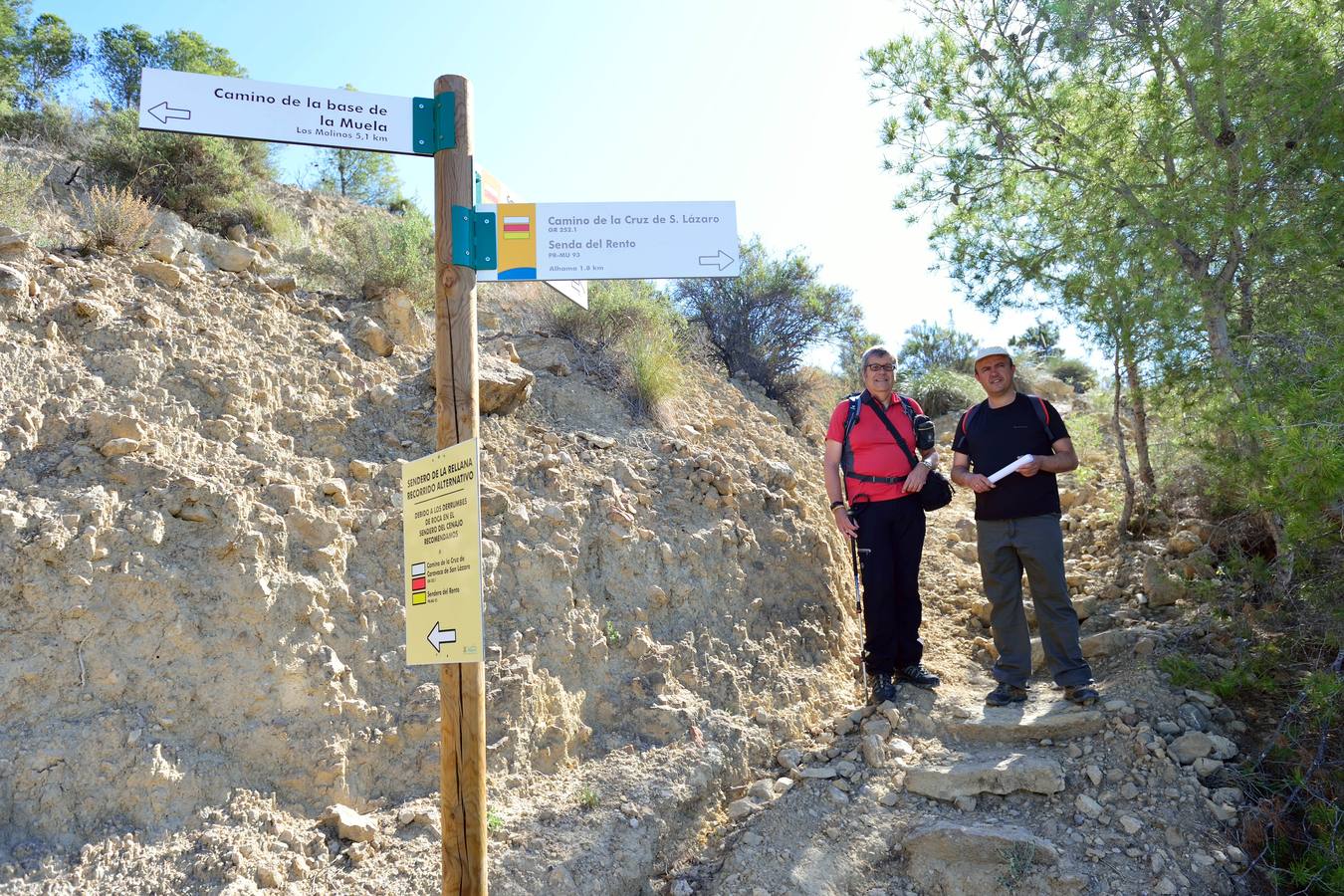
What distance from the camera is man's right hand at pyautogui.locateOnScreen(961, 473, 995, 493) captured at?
16.6 ft

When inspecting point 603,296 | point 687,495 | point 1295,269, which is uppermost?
point 603,296

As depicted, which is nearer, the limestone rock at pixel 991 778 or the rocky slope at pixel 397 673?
the rocky slope at pixel 397 673

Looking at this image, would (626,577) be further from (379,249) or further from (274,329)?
(379,249)

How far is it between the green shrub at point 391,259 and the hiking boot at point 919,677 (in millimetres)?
4224

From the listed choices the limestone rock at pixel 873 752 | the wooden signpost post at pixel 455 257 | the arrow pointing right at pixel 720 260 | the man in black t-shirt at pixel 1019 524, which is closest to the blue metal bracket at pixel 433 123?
the wooden signpost post at pixel 455 257

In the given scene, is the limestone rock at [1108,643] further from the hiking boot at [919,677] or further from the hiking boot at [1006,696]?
the hiking boot at [919,677]

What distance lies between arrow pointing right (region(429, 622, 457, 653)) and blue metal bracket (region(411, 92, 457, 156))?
175 centimetres

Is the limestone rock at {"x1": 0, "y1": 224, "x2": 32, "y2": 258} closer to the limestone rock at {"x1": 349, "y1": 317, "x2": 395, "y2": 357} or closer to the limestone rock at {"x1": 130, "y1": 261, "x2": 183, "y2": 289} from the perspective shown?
the limestone rock at {"x1": 130, "y1": 261, "x2": 183, "y2": 289}

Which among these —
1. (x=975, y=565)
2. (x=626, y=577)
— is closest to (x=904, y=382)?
(x=975, y=565)

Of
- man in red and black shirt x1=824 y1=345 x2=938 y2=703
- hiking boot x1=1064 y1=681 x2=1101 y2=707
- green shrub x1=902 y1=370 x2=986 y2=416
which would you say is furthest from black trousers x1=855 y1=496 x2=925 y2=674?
green shrub x1=902 y1=370 x2=986 y2=416

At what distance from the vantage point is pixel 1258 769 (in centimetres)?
445

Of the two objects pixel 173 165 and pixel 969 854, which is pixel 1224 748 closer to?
pixel 969 854

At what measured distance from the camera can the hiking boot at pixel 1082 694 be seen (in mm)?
4938

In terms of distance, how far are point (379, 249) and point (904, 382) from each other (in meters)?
8.62
